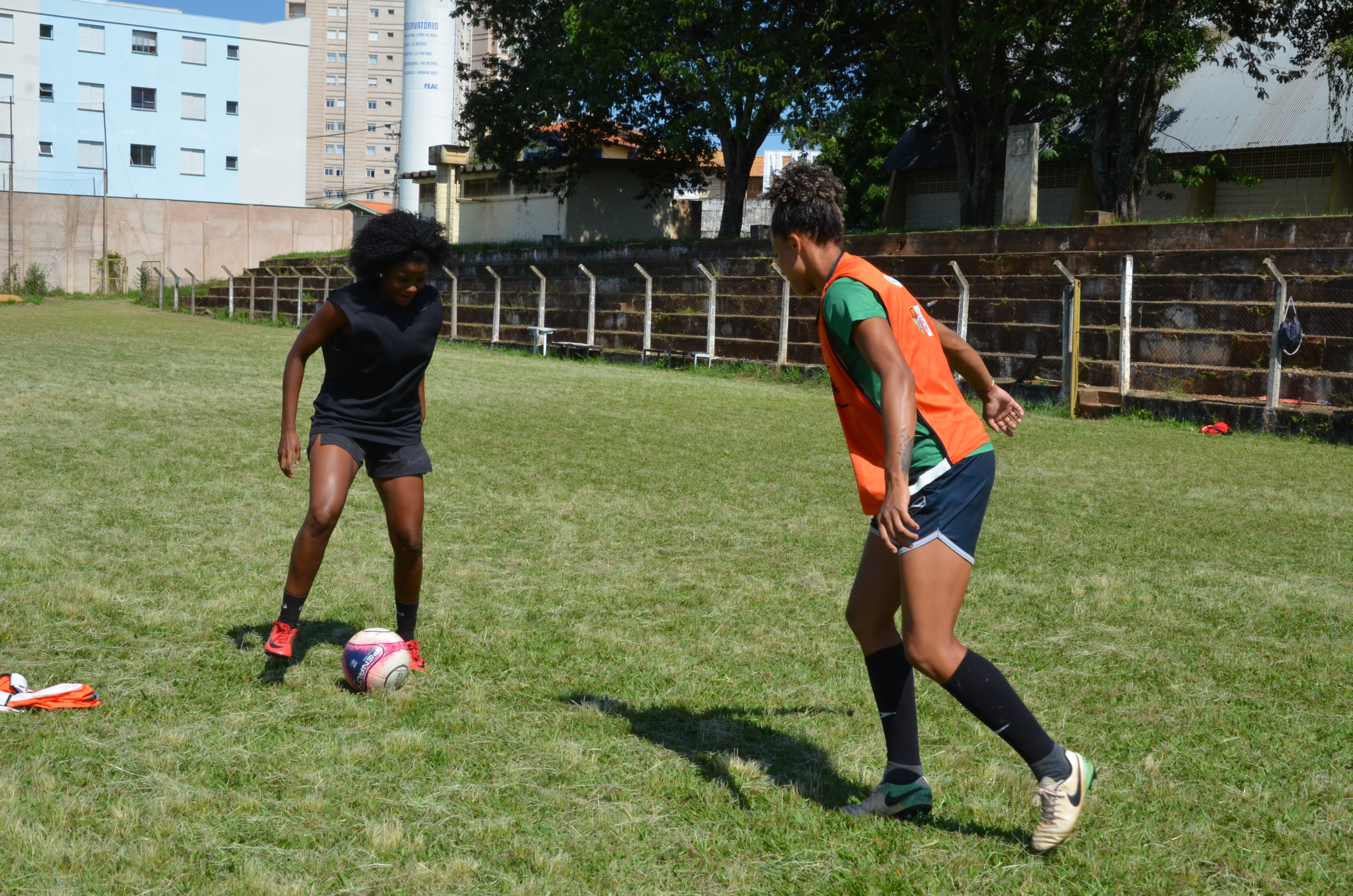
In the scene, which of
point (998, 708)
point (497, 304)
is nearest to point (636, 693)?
point (998, 708)

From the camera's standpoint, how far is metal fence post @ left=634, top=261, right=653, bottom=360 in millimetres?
25188

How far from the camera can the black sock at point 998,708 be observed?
332 cm

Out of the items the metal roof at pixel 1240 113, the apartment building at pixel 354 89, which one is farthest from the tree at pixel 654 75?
the apartment building at pixel 354 89

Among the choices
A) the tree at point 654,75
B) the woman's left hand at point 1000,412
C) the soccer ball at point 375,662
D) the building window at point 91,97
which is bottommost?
the soccer ball at point 375,662

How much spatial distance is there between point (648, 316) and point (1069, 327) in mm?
9883

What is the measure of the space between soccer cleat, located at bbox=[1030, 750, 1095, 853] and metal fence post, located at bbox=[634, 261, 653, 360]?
22.2 metres

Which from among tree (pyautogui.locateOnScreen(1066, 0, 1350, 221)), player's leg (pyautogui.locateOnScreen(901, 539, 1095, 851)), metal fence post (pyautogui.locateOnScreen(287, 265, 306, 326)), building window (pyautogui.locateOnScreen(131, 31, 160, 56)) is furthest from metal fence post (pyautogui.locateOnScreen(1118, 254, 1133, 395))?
building window (pyautogui.locateOnScreen(131, 31, 160, 56))

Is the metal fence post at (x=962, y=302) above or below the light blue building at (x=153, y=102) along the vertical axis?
below

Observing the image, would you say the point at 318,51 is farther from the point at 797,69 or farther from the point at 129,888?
the point at 129,888

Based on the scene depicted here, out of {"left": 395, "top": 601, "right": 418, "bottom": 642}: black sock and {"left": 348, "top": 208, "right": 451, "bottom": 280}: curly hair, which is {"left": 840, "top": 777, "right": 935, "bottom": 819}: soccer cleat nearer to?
{"left": 395, "top": 601, "right": 418, "bottom": 642}: black sock

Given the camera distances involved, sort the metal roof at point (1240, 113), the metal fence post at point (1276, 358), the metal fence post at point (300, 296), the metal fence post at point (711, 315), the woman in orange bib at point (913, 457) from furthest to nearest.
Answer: the metal fence post at point (300, 296) → the metal roof at point (1240, 113) → the metal fence post at point (711, 315) → the metal fence post at point (1276, 358) → the woman in orange bib at point (913, 457)

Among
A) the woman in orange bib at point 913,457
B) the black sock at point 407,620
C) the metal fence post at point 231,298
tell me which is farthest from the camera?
the metal fence post at point 231,298

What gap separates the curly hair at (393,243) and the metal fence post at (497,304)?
25006 mm

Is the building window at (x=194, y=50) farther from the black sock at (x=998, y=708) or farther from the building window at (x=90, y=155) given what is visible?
the black sock at (x=998, y=708)
